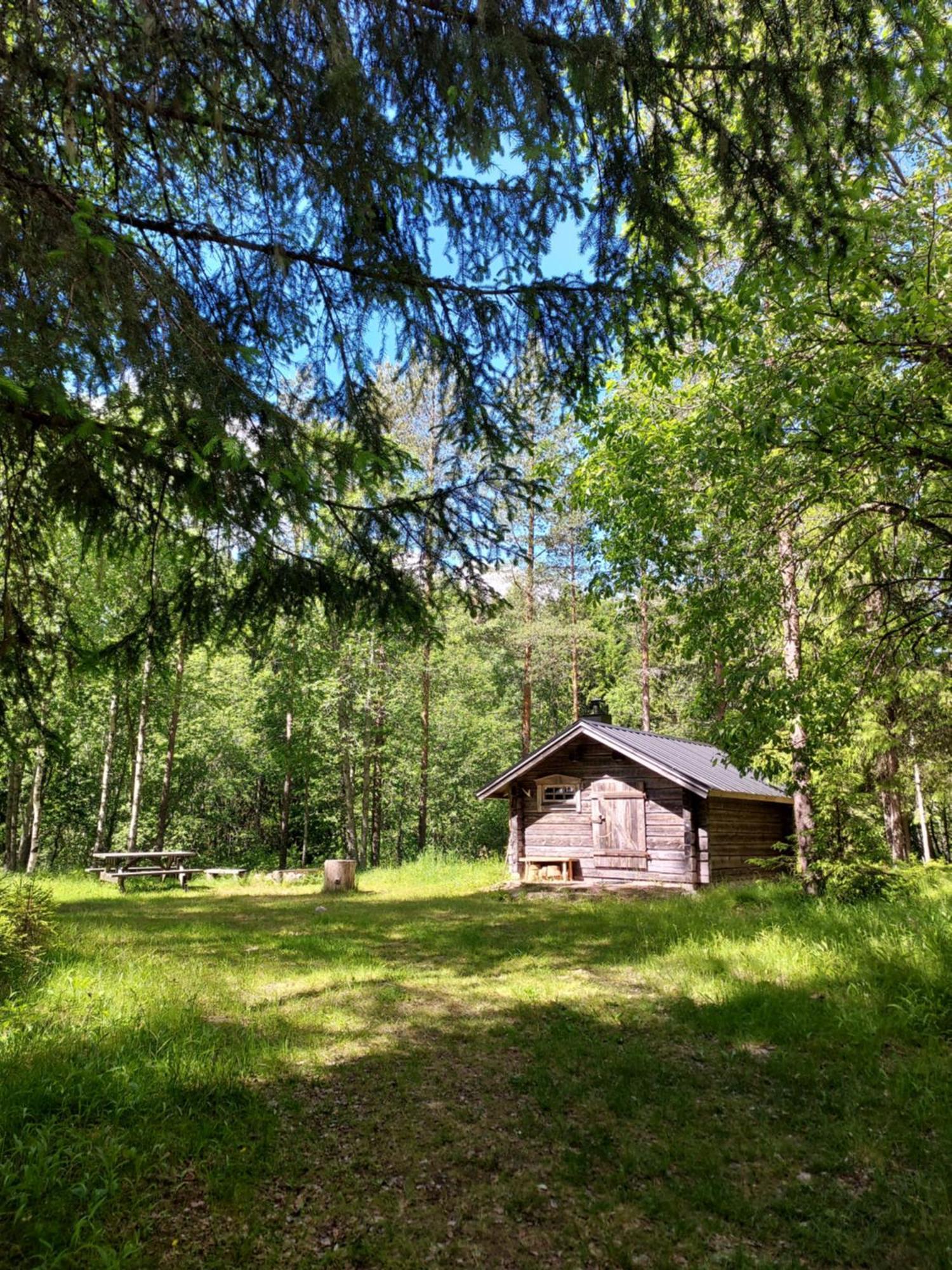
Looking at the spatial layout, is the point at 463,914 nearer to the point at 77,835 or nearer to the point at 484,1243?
the point at 484,1243

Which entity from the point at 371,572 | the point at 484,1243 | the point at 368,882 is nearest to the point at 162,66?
the point at 371,572

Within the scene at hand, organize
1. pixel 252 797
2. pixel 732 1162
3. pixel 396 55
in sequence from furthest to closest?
pixel 252 797
pixel 732 1162
pixel 396 55

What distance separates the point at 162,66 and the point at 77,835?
113 feet

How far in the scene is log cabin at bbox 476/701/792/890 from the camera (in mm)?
16766

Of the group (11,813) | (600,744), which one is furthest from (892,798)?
(11,813)

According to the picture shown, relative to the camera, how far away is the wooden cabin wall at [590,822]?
16969 millimetres

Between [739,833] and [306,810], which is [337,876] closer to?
[739,833]

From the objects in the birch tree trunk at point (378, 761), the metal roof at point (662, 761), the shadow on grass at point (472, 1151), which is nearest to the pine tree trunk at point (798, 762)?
the metal roof at point (662, 761)

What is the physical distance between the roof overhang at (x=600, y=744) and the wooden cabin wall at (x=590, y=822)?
0.37 m

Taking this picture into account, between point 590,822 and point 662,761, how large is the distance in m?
3.07

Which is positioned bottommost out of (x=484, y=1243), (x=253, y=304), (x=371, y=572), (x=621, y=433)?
(x=484, y=1243)

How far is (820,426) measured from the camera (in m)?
6.41

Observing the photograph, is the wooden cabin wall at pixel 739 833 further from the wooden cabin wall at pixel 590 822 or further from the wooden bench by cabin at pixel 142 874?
the wooden bench by cabin at pixel 142 874

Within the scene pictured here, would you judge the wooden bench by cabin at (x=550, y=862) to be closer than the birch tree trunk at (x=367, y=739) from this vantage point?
Yes
